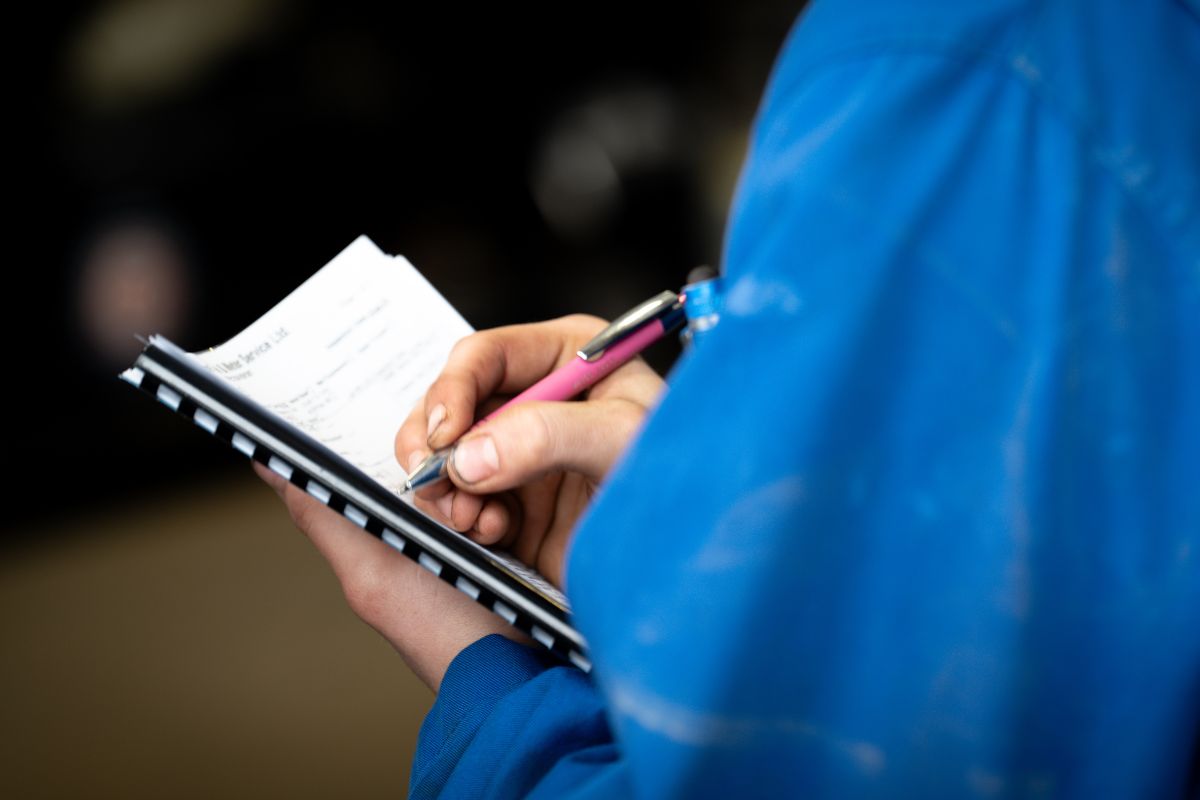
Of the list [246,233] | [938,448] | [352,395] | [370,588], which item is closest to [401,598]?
[370,588]

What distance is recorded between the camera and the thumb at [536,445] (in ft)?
1.82

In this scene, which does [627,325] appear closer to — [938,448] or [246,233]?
[938,448]

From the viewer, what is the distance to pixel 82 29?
65.3 inches

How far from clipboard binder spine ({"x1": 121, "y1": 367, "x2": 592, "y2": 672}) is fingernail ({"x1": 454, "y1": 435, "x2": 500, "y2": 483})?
59 mm

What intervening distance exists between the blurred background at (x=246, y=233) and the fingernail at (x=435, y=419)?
0.95 metres

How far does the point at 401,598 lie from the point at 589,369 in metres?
0.18

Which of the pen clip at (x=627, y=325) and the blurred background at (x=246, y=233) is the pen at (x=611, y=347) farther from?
the blurred background at (x=246, y=233)

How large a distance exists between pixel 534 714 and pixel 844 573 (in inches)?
10.0

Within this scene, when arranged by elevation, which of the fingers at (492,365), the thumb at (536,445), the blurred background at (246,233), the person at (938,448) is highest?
the blurred background at (246,233)

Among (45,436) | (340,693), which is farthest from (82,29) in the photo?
(340,693)

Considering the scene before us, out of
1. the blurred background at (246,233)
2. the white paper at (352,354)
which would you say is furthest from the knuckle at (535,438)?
the blurred background at (246,233)

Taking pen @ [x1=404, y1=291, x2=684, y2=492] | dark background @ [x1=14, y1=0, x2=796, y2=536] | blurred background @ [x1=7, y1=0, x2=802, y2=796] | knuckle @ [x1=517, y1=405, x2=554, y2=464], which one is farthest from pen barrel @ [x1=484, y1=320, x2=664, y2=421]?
dark background @ [x1=14, y1=0, x2=796, y2=536]

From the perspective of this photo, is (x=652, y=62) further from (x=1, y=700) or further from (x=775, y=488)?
(x=775, y=488)

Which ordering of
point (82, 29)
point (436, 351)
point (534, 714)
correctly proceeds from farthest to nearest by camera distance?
point (82, 29) → point (436, 351) → point (534, 714)
